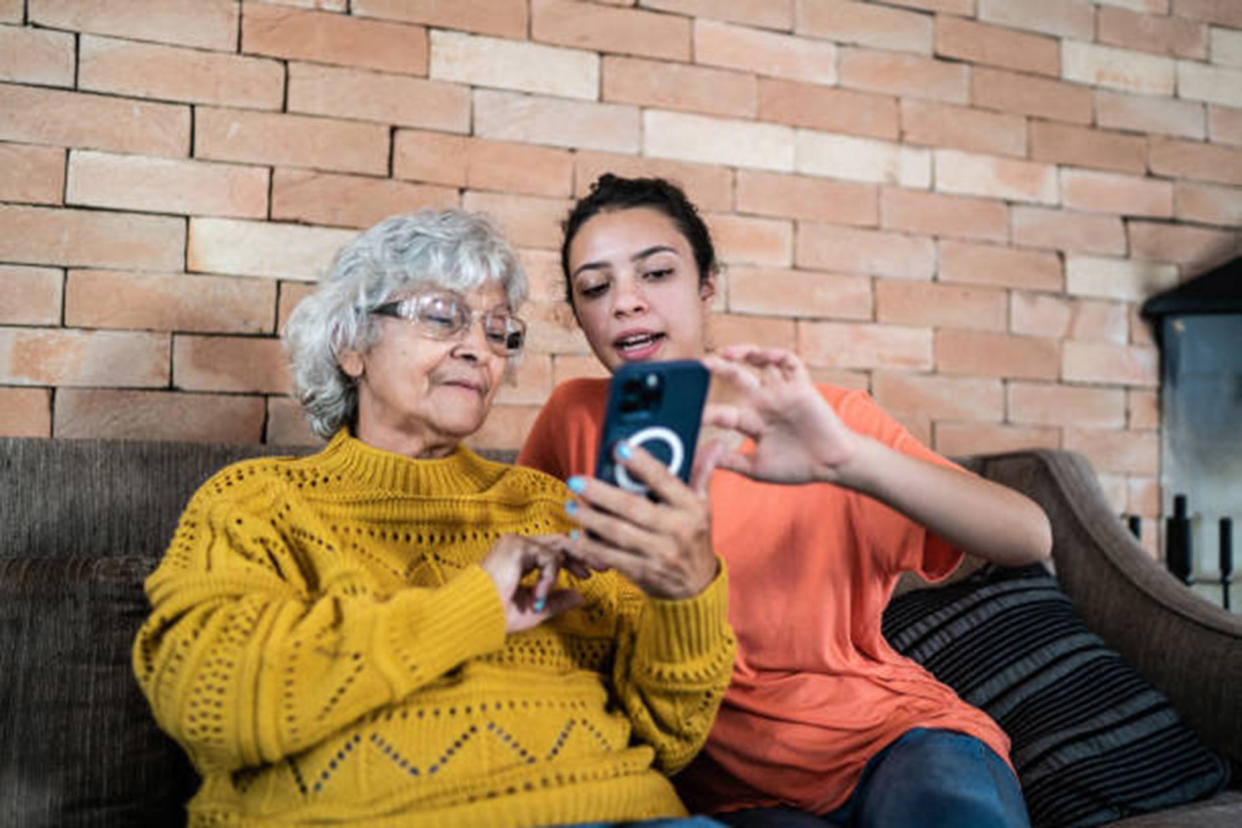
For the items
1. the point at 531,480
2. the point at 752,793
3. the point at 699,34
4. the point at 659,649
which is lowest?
the point at 752,793

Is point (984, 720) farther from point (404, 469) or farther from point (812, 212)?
point (812, 212)

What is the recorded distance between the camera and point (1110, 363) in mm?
2371

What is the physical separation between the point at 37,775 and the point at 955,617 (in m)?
1.40

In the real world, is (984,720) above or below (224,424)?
below

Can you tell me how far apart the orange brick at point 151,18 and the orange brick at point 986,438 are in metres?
1.77

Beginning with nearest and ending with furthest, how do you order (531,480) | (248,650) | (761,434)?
(248,650)
(761,434)
(531,480)

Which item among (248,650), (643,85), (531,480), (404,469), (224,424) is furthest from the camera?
(643,85)

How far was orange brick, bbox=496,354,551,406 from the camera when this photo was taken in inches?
76.7

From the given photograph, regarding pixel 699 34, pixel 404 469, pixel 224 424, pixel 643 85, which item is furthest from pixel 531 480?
pixel 699 34

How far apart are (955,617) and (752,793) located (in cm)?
60

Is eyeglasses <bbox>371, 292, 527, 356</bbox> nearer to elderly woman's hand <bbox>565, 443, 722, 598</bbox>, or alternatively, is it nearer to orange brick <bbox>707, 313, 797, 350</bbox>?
elderly woman's hand <bbox>565, 443, 722, 598</bbox>

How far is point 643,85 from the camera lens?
6.75 ft

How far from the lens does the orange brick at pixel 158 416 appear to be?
168 centimetres

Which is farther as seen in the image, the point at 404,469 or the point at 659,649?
the point at 404,469
